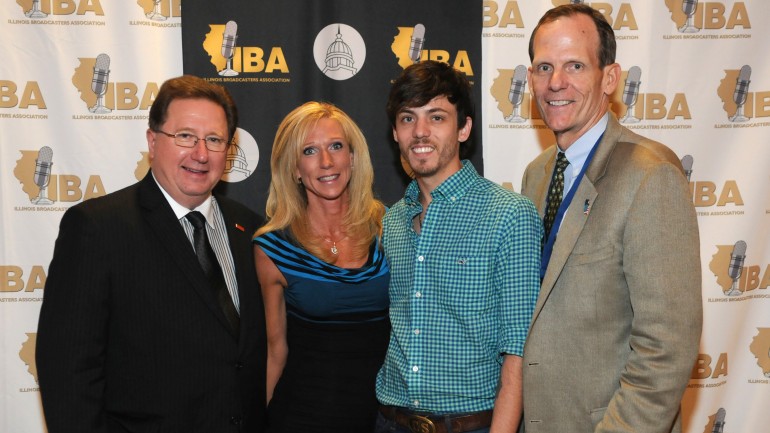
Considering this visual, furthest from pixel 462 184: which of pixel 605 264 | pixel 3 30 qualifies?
pixel 3 30

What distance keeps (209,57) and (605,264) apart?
8.07 ft

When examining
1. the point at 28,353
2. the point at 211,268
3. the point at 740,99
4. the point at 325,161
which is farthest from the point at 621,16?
the point at 28,353

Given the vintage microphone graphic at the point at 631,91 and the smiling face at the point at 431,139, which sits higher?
the vintage microphone graphic at the point at 631,91

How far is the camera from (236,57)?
3678 millimetres

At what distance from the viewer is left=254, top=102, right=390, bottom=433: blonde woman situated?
9.30 ft

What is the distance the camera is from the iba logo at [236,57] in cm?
365

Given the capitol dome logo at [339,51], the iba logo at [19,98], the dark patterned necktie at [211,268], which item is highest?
the capitol dome logo at [339,51]

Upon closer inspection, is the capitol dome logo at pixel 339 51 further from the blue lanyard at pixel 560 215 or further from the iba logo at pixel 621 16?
the blue lanyard at pixel 560 215

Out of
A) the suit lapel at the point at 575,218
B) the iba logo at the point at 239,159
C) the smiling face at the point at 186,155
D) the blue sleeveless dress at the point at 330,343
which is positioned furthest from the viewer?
the iba logo at the point at 239,159

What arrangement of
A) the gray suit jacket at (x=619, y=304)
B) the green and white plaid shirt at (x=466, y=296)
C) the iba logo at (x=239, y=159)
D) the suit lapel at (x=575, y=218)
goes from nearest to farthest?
the gray suit jacket at (x=619, y=304) < the suit lapel at (x=575, y=218) < the green and white plaid shirt at (x=466, y=296) < the iba logo at (x=239, y=159)

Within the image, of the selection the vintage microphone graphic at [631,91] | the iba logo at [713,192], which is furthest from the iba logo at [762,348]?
the vintage microphone graphic at [631,91]

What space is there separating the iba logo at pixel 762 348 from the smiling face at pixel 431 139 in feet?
8.70

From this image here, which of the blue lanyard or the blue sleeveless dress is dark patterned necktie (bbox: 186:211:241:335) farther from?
the blue lanyard

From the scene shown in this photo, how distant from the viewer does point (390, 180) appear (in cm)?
380
